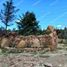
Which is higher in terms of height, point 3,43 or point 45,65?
point 3,43

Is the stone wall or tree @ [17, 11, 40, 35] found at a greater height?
tree @ [17, 11, 40, 35]

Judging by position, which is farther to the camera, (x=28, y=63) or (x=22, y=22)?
(x=22, y=22)

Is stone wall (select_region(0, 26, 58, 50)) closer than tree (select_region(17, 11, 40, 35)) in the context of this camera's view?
Yes

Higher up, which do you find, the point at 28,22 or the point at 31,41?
the point at 28,22

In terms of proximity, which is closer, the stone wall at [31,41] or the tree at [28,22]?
the stone wall at [31,41]

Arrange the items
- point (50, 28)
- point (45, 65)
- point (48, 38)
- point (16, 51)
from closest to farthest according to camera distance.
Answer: point (45, 65)
point (16, 51)
point (48, 38)
point (50, 28)

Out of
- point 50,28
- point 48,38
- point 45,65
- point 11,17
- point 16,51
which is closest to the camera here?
point 45,65

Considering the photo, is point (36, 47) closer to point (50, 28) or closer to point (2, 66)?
point (50, 28)

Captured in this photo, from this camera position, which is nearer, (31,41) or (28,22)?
(31,41)

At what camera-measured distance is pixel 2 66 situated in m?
10.8

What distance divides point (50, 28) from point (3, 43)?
136 inches

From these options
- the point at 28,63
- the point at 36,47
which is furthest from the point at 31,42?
the point at 28,63

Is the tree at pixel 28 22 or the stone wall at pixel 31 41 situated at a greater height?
the tree at pixel 28 22

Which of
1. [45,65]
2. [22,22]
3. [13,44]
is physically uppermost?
[22,22]
